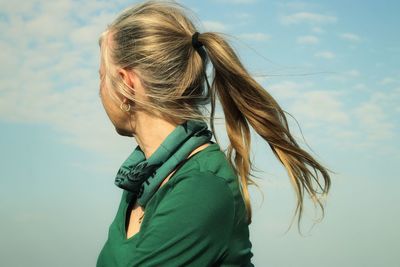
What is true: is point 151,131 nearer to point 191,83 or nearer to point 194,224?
point 191,83

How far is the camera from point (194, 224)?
256 cm

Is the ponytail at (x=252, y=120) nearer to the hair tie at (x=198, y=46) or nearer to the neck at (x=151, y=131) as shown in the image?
the hair tie at (x=198, y=46)

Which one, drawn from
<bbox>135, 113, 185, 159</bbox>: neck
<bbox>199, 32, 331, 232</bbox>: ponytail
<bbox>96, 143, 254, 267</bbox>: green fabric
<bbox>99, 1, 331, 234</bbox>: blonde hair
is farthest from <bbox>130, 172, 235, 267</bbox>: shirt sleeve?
<bbox>199, 32, 331, 232</bbox>: ponytail

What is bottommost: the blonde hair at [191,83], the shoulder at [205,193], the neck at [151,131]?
the shoulder at [205,193]

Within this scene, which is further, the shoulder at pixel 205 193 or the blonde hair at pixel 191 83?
the blonde hair at pixel 191 83

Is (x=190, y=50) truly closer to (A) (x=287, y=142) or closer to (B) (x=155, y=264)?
(A) (x=287, y=142)

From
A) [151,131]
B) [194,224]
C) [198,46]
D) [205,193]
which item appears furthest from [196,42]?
[194,224]

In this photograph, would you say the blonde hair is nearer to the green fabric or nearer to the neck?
the neck

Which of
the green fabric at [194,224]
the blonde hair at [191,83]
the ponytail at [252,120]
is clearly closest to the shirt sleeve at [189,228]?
the green fabric at [194,224]

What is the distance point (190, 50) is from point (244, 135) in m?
0.60

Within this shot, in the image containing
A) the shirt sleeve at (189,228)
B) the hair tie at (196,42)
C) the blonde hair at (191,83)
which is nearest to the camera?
the shirt sleeve at (189,228)

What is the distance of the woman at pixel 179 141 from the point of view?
2598 millimetres

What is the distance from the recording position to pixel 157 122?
3086mm

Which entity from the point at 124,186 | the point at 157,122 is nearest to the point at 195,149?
the point at 157,122
